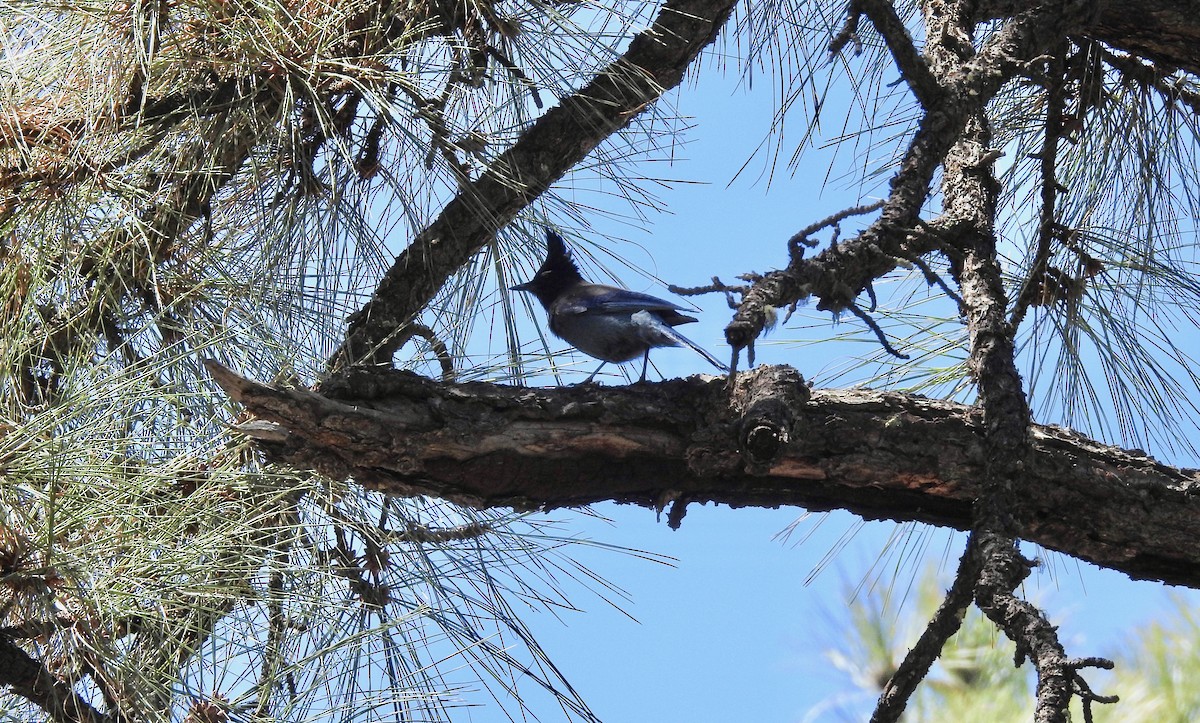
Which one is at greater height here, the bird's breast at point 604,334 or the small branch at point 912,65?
the small branch at point 912,65

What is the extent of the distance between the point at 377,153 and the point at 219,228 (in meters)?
0.39

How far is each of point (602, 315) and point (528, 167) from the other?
0.59m

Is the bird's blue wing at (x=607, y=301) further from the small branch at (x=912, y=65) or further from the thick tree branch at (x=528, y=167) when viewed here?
the small branch at (x=912, y=65)

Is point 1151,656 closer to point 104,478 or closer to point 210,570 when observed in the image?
point 210,570

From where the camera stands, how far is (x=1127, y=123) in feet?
11.4

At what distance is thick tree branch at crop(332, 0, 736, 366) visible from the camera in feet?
A: 8.29

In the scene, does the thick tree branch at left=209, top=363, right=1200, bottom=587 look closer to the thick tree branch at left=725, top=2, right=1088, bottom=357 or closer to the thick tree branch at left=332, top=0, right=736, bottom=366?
the thick tree branch at left=725, top=2, right=1088, bottom=357

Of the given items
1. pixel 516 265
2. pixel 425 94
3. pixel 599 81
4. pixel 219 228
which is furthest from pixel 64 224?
pixel 599 81

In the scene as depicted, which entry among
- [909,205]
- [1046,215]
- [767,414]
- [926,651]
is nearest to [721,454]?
[767,414]

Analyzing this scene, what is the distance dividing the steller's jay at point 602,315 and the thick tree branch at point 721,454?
60 cm

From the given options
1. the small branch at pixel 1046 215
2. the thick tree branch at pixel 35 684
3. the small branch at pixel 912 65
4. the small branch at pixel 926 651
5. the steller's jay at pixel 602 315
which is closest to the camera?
the small branch at pixel 926 651

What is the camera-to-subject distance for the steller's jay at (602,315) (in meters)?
3.01

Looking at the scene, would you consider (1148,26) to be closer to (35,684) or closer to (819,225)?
(819,225)

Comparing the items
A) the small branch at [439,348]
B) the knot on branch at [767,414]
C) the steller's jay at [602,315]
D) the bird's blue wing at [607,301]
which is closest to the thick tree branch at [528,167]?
the small branch at [439,348]
